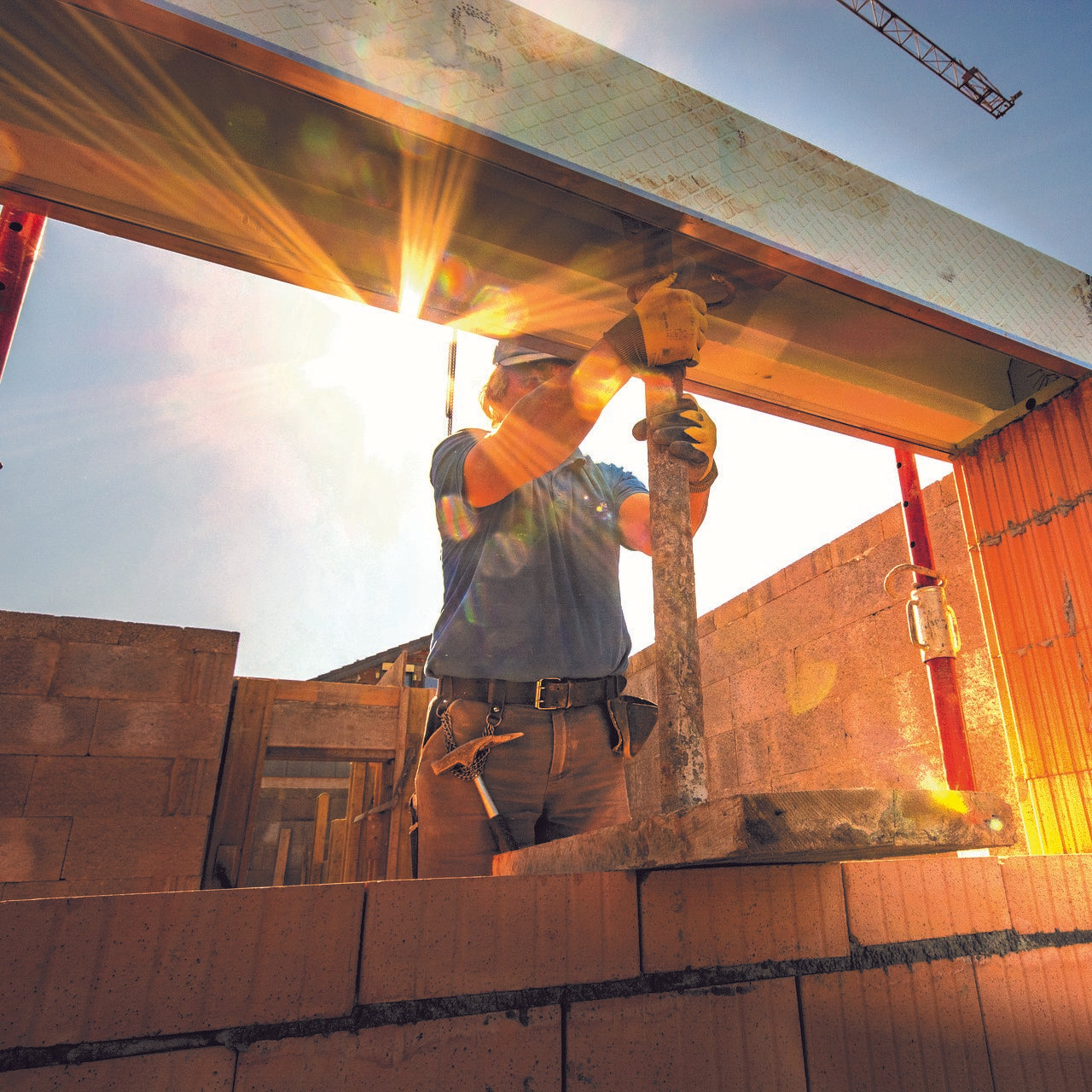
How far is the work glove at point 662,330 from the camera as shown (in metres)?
1.47

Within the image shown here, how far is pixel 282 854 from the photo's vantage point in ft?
48.6

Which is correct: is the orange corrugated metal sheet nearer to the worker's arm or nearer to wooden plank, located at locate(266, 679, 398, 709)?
the worker's arm

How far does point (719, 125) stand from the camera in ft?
4.76

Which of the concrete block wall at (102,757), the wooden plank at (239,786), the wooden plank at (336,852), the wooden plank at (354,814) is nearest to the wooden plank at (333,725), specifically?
the wooden plank at (239,786)

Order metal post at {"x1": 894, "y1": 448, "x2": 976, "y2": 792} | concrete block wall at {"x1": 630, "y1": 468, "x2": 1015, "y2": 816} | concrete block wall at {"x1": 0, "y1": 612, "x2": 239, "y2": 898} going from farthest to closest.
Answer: concrete block wall at {"x1": 0, "y1": 612, "x2": 239, "y2": 898} < concrete block wall at {"x1": 630, "y1": 468, "x2": 1015, "y2": 816} < metal post at {"x1": 894, "y1": 448, "x2": 976, "y2": 792}

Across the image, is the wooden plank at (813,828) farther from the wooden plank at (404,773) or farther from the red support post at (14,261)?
the wooden plank at (404,773)

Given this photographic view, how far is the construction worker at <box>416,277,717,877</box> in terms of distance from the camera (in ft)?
5.51

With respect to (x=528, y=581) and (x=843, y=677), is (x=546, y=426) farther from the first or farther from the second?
(x=843, y=677)

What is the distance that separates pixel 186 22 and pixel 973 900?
80.3 inches

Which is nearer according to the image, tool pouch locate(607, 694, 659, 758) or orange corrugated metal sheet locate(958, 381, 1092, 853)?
orange corrugated metal sheet locate(958, 381, 1092, 853)

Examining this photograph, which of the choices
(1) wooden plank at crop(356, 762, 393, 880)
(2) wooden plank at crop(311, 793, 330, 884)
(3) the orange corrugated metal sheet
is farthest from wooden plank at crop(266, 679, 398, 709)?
(2) wooden plank at crop(311, 793, 330, 884)

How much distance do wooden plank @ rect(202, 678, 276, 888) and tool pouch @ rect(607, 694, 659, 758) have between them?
5.51 metres

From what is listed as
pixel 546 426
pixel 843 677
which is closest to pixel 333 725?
pixel 843 677

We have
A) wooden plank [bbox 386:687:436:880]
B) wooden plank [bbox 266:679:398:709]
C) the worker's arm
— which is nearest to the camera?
the worker's arm
